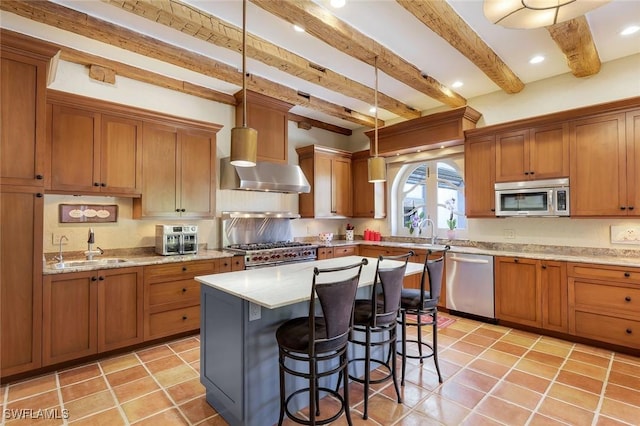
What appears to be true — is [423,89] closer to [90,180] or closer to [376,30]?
[376,30]

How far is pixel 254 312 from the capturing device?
6.61 feet

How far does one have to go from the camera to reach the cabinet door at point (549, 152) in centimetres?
366

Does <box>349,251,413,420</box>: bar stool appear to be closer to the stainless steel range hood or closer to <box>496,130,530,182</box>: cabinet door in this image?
the stainless steel range hood

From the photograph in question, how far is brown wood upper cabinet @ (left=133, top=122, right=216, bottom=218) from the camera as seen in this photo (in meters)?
3.65

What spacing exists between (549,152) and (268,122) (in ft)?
11.7

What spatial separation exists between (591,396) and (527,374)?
1.41 feet

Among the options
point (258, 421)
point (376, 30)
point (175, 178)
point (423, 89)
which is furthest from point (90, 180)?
point (423, 89)

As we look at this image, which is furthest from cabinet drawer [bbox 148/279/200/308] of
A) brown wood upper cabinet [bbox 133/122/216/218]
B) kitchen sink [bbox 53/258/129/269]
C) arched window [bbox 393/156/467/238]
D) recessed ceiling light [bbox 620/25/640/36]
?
recessed ceiling light [bbox 620/25/640/36]

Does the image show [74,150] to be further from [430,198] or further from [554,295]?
[554,295]

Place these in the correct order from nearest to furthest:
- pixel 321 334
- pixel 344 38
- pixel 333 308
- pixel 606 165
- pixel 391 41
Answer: pixel 333 308 → pixel 321 334 → pixel 344 38 → pixel 391 41 → pixel 606 165

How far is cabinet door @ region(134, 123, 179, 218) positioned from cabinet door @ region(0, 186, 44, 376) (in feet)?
3.36

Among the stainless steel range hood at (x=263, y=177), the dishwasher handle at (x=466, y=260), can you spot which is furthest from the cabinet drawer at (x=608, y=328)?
the stainless steel range hood at (x=263, y=177)

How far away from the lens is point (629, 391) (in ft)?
8.19

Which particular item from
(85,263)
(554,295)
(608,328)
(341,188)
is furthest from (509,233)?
(85,263)
